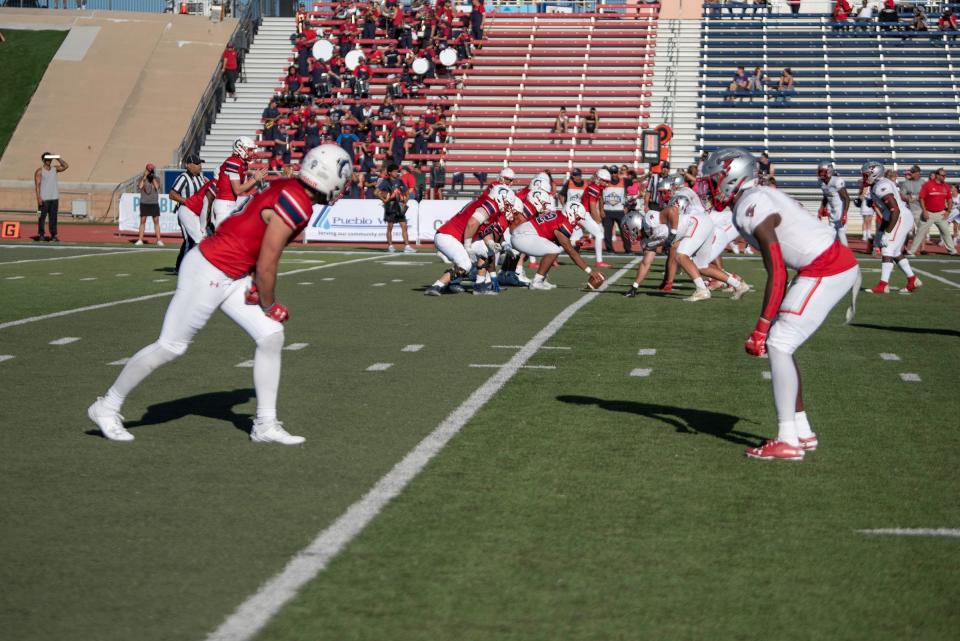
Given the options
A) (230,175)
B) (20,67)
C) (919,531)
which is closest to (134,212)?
(20,67)

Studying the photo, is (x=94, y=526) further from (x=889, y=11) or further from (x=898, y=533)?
(x=889, y=11)

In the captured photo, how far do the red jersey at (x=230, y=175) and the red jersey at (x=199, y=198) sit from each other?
379 mm

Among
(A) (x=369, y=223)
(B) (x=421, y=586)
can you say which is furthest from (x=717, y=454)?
(A) (x=369, y=223)

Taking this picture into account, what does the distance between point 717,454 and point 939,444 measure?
1.40 metres

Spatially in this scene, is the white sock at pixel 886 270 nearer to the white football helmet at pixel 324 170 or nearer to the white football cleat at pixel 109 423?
the white football helmet at pixel 324 170

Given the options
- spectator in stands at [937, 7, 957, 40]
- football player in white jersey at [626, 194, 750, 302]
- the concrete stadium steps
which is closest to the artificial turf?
the concrete stadium steps

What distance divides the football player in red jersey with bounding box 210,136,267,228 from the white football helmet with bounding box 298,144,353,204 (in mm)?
9219

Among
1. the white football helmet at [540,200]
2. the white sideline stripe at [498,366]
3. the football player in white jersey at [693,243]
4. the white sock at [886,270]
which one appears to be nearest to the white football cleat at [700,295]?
the football player in white jersey at [693,243]

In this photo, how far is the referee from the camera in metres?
18.3

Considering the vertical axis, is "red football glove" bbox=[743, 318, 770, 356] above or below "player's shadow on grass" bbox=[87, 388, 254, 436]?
above

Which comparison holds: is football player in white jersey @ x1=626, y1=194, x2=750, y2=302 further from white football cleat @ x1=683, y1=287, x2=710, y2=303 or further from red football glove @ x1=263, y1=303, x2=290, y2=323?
red football glove @ x1=263, y1=303, x2=290, y2=323

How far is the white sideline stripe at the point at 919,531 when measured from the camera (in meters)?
5.82

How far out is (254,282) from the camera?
734cm

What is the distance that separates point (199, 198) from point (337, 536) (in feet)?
43.5
